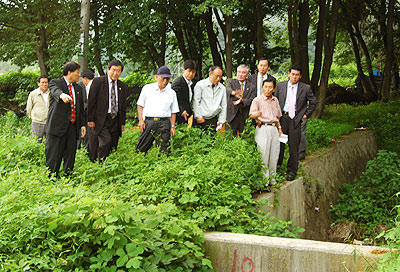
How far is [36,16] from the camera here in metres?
17.1

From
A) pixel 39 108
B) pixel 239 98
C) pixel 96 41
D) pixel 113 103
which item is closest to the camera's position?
pixel 113 103

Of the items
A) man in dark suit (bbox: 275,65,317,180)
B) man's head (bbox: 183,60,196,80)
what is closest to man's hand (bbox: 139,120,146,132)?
man's head (bbox: 183,60,196,80)

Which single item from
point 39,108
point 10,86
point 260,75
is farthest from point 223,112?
point 10,86

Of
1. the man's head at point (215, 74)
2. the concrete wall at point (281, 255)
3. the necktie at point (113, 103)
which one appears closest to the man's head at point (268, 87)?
the man's head at point (215, 74)

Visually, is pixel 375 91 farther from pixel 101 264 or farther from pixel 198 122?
pixel 101 264

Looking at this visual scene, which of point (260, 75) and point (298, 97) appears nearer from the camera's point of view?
point (298, 97)

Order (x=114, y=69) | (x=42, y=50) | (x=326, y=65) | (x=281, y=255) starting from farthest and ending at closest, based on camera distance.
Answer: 1. (x=42, y=50)
2. (x=326, y=65)
3. (x=114, y=69)
4. (x=281, y=255)

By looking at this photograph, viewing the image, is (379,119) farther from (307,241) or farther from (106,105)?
(307,241)

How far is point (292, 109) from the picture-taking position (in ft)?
31.3

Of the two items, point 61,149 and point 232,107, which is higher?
point 232,107

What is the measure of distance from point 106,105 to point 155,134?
92cm

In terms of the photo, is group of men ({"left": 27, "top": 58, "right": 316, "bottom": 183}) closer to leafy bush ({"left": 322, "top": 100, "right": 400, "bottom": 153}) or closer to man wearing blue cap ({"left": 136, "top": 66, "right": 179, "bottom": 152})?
man wearing blue cap ({"left": 136, "top": 66, "right": 179, "bottom": 152})

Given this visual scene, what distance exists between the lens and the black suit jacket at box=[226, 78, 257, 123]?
9.68m

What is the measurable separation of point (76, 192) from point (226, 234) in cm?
169
